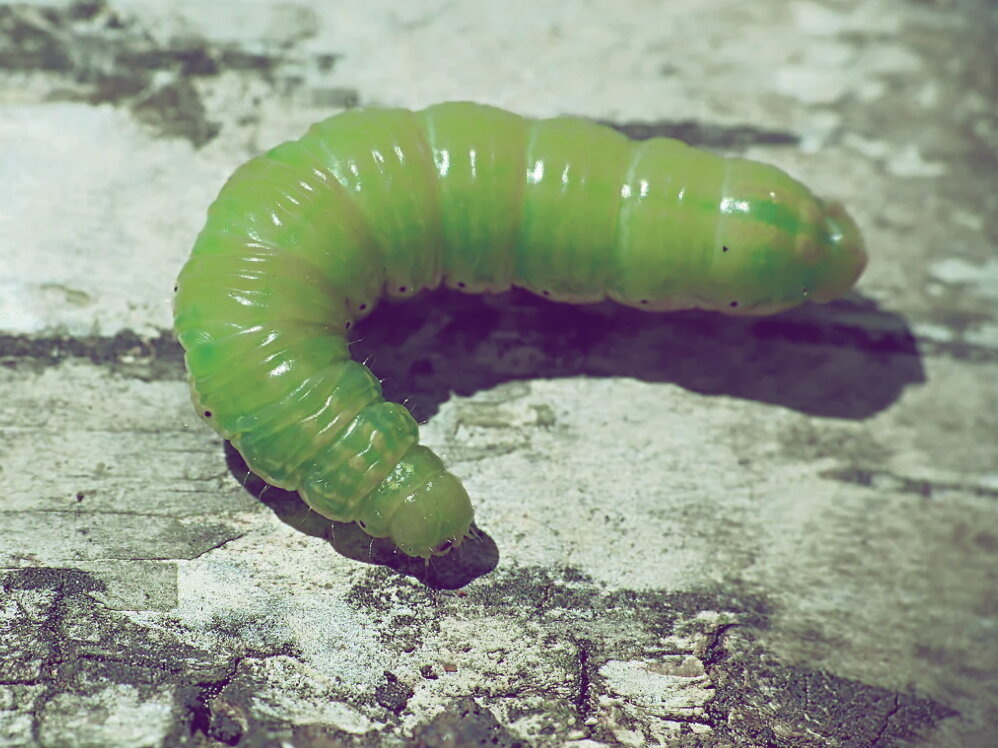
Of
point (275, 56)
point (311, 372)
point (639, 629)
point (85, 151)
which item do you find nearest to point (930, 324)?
point (639, 629)

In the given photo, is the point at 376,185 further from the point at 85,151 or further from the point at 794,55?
the point at 794,55

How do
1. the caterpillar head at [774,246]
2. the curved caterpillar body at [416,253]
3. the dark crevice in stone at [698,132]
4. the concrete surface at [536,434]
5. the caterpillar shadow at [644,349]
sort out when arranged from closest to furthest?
the concrete surface at [536,434]
the curved caterpillar body at [416,253]
the caterpillar head at [774,246]
the caterpillar shadow at [644,349]
the dark crevice in stone at [698,132]

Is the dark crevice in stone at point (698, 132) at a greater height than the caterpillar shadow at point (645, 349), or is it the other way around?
the dark crevice in stone at point (698, 132)

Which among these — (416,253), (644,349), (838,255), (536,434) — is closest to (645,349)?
(644,349)

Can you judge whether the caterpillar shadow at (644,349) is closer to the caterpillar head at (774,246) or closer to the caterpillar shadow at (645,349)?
the caterpillar shadow at (645,349)

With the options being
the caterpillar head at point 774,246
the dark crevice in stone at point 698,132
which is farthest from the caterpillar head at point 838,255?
the dark crevice in stone at point 698,132

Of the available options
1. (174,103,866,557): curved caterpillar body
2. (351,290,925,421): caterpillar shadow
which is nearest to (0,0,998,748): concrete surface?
(351,290,925,421): caterpillar shadow

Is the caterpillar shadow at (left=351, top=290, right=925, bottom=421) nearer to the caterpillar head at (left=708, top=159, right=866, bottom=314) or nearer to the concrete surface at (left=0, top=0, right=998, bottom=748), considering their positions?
the concrete surface at (left=0, top=0, right=998, bottom=748)
